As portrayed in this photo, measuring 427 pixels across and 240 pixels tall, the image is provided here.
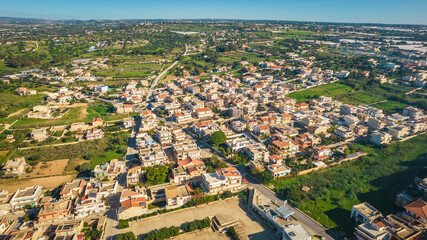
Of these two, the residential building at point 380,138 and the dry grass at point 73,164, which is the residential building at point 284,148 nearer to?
the residential building at point 380,138

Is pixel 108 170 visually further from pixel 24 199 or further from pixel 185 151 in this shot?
pixel 185 151

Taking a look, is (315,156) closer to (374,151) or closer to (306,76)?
(374,151)

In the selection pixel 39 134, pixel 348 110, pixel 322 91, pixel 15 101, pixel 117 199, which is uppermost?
pixel 322 91

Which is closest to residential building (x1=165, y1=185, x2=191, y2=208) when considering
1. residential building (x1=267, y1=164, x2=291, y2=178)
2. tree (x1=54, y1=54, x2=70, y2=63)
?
residential building (x1=267, y1=164, x2=291, y2=178)

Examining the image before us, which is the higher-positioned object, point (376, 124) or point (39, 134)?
point (376, 124)

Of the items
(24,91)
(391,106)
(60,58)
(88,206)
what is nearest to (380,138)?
(391,106)

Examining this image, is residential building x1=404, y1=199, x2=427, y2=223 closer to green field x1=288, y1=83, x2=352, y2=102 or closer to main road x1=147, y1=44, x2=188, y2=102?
green field x1=288, y1=83, x2=352, y2=102
